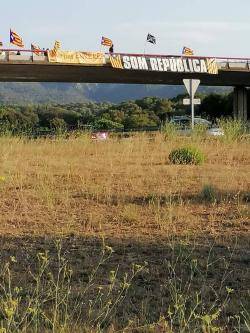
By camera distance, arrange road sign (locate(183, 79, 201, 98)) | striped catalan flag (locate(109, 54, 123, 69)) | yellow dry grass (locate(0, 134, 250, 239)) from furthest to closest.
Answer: striped catalan flag (locate(109, 54, 123, 69))
road sign (locate(183, 79, 201, 98))
yellow dry grass (locate(0, 134, 250, 239))

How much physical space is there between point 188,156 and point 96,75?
40924mm

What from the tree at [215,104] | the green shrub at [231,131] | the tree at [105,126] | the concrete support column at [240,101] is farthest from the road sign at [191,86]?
the tree at [215,104]

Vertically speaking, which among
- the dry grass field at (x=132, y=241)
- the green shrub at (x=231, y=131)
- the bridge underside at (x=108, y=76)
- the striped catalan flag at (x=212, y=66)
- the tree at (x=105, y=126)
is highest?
the striped catalan flag at (x=212, y=66)

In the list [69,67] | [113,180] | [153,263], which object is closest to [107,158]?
[113,180]

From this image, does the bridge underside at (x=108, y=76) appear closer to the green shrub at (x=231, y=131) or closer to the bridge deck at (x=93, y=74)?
the bridge deck at (x=93, y=74)

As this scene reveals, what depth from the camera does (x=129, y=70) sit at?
52.3 metres

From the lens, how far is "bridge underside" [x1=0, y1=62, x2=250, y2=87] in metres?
47.7

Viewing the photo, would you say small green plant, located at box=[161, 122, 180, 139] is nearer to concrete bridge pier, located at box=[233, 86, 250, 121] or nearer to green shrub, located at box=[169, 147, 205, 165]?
green shrub, located at box=[169, 147, 205, 165]

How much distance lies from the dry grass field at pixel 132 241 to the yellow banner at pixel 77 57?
1418 inches

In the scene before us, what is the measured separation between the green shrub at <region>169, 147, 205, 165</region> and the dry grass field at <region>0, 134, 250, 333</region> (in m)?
0.45

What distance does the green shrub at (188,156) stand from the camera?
11859 mm

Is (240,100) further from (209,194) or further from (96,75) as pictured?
(209,194)

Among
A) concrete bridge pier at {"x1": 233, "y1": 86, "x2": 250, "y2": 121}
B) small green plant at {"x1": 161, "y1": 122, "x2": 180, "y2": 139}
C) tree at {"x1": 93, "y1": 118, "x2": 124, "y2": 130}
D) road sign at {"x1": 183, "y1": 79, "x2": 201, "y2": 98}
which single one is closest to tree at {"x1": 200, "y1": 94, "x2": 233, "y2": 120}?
concrete bridge pier at {"x1": 233, "y1": 86, "x2": 250, "y2": 121}

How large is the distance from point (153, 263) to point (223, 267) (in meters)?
0.60
